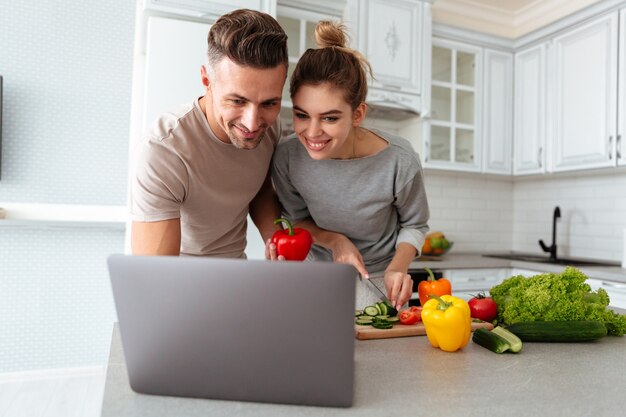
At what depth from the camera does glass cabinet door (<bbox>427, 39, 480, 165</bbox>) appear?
3562 mm

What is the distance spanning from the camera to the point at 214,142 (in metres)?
1.45

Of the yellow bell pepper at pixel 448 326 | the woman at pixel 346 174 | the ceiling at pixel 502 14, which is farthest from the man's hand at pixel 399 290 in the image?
the ceiling at pixel 502 14

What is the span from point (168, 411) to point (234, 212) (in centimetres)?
92

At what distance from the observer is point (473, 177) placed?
402 cm

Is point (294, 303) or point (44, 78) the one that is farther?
point (44, 78)

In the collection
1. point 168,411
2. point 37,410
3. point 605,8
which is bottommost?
point 37,410

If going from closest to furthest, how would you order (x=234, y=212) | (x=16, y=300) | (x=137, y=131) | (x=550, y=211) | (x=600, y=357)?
1. (x=600, y=357)
2. (x=234, y=212)
3. (x=137, y=131)
4. (x=16, y=300)
5. (x=550, y=211)

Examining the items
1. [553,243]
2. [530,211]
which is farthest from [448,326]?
[530,211]

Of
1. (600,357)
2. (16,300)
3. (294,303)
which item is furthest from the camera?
(16,300)

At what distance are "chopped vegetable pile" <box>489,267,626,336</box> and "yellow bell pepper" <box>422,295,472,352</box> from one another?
25 cm

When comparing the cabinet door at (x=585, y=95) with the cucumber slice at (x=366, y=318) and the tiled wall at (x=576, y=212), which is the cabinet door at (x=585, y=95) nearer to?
the tiled wall at (x=576, y=212)

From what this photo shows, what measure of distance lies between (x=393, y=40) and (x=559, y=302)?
2.43 m

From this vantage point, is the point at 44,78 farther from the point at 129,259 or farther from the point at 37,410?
the point at 129,259

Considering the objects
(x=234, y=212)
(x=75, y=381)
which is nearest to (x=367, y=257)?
(x=234, y=212)
